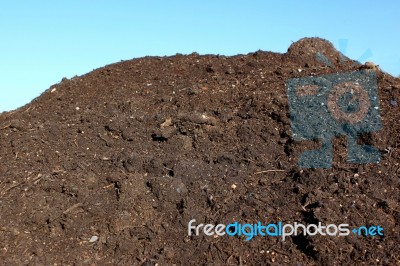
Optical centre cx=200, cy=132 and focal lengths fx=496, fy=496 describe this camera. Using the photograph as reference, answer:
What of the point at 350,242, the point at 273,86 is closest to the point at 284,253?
the point at 350,242

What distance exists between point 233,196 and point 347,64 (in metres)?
3.89

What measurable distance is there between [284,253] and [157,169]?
1709 mm

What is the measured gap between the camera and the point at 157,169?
5.43 m

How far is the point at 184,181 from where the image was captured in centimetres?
527

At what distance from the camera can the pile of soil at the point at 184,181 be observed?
181 inches

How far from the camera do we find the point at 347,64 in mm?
7914

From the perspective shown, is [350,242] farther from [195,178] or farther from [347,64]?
[347,64]

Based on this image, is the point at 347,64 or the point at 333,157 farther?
the point at 347,64

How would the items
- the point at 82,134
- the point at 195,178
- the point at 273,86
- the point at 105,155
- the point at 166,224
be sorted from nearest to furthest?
the point at 166,224 < the point at 195,178 < the point at 105,155 < the point at 82,134 < the point at 273,86

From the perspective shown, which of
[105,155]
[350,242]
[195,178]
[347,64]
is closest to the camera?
[350,242]

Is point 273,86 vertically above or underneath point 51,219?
above

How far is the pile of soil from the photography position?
4602 millimetres

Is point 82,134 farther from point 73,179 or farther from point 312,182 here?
point 312,182

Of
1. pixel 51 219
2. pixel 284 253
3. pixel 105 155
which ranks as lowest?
pixel 284 253
